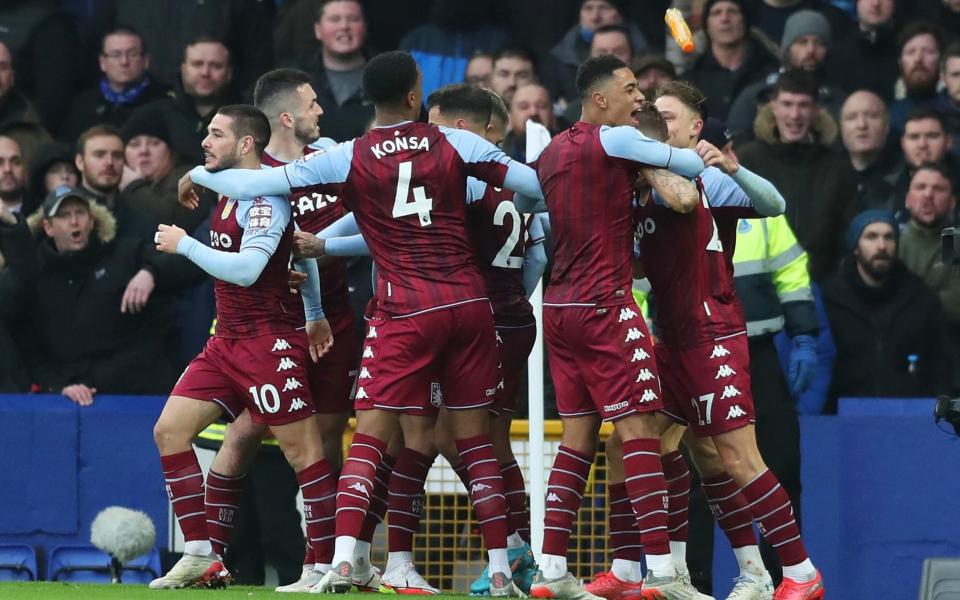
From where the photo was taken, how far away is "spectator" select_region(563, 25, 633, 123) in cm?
1062

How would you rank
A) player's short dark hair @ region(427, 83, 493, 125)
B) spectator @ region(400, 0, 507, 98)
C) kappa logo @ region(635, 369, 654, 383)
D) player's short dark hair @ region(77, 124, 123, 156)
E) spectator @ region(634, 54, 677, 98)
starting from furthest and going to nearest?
spectator @ region(400, 0, 507, 98) → player's short dark hair @ region(77, 124, 123, 156) → spectator @ region(634, 54, 677, 98) → player's short dark hair @ region(427, 83, 493, 125) → kappa logo @ region(635, 369, 654, 383)

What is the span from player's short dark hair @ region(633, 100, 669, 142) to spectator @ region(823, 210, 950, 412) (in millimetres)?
2917

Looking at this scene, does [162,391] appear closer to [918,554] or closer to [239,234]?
[239,234]

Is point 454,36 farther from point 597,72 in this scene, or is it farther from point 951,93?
point 597,72

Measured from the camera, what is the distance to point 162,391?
10.3 metres

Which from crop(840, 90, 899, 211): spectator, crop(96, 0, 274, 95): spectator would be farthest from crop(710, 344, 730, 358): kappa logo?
crop(96, 0, 274, 95): spectator

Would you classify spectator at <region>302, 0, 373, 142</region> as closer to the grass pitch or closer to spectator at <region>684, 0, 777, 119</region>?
spectator at <region>684, 0, 777, 119</region>

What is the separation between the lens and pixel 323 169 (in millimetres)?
7215

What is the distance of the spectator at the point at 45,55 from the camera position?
37.3 feet

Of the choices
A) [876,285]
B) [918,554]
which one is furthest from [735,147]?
[918,554]

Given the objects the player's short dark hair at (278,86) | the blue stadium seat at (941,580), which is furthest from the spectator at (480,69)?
the blue stadium seat at (941,580)

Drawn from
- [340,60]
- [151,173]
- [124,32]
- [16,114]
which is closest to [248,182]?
[340,60]

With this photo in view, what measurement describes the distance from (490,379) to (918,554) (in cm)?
340

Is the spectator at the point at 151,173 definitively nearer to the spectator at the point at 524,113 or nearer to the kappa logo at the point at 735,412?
the spectator at the point at 524,113
